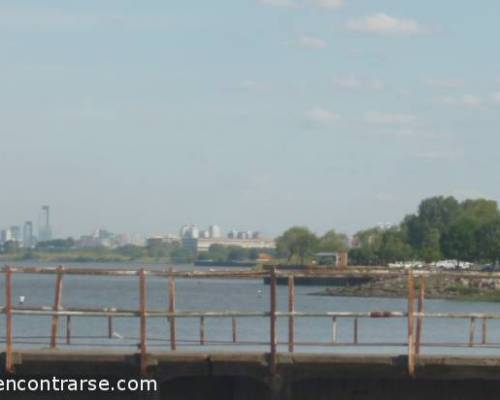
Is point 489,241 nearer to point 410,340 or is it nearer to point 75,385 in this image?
point 410,340

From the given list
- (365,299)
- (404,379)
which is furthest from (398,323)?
(365,299)

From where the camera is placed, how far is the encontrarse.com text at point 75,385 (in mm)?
24031

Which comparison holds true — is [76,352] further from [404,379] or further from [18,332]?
[18,332]

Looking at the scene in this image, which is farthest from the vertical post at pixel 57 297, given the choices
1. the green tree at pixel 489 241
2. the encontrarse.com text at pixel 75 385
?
the green tree at pixel 489 241

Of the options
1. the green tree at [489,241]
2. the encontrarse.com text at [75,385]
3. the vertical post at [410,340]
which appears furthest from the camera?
the green tree at [489,241]

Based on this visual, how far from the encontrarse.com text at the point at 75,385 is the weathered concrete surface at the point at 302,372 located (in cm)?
9

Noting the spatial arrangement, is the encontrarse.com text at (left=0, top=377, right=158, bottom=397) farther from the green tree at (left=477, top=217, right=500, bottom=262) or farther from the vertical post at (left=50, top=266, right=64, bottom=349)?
the green tree at (left=477, top=217, right=500, bottom=262)

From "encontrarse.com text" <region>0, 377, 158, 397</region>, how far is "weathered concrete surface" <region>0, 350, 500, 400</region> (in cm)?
9

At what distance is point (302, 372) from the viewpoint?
78.6 feet

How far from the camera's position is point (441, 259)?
19675 centimetres

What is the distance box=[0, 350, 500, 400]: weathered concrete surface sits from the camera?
937 inches

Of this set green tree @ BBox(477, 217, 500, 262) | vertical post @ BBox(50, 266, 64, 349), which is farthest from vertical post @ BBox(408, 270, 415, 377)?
green tree @ BBox(477, 217, 500, 262)

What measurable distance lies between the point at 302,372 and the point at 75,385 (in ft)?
11.6

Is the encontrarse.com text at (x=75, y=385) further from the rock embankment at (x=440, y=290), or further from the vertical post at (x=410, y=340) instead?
the rock embankment at (x=440, y=290)
